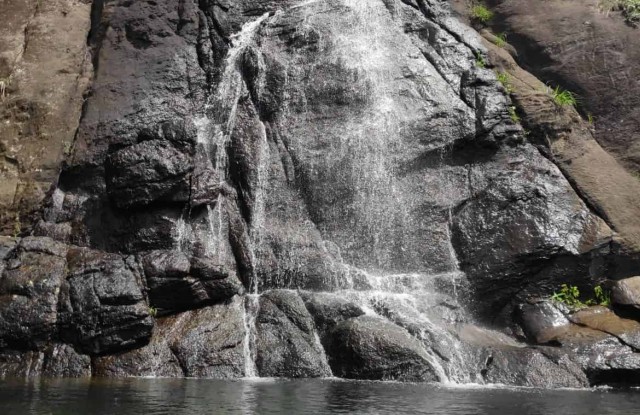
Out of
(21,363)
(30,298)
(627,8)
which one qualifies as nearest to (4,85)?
(30,298)

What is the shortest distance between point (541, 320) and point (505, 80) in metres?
5.67

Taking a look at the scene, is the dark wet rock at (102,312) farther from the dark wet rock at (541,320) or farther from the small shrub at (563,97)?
the small shrub at (563,97)

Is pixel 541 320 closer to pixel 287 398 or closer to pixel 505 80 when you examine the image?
pixel 505 80

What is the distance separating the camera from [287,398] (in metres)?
7.50

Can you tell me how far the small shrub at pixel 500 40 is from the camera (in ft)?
53.8

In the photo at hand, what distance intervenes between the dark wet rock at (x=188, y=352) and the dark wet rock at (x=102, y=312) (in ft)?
0.81

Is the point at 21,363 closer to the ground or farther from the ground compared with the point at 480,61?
closer to the ground

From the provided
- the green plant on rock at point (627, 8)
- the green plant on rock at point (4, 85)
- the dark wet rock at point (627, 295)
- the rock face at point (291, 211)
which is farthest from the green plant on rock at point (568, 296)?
the green plant on rock at point (4, 85)

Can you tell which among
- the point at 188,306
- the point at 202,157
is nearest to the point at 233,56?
the point at 202,157

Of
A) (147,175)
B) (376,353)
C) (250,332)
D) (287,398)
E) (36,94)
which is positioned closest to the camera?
(287,398)

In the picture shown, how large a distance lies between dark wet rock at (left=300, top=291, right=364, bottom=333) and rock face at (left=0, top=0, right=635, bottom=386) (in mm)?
37

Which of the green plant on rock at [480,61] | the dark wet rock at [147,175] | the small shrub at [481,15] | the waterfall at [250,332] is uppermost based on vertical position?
the small shrub at [481,15]

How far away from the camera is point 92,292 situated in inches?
398

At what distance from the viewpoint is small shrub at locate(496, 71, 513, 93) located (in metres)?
14.3
